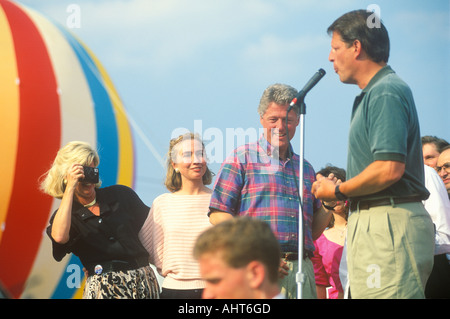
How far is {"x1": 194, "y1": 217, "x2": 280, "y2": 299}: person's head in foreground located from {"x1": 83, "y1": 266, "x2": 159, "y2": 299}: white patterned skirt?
1490mm

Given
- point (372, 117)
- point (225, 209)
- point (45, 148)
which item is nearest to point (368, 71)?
point (372, 117)

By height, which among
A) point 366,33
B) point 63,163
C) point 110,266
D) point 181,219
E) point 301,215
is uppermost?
point 366,33

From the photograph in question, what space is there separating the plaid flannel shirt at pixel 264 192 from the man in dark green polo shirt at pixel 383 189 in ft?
1.76

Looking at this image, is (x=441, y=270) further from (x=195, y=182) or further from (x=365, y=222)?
(x=195, y=182)

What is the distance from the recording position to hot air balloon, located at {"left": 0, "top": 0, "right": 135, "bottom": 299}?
Result: 4293 millimetres

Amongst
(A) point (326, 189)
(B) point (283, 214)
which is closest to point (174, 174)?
(B) point (283, 214)

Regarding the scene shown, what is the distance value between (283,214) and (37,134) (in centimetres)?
209

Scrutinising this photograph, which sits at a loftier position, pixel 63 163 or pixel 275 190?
pixel 63 163

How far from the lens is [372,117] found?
257 centimetres

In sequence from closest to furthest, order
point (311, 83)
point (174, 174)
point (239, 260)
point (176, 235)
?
1. point (239, 260)
2. point (311, 83)
3. point (176, 235)
4. point (174, 174)

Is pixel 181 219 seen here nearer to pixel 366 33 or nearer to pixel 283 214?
pixel 283 214

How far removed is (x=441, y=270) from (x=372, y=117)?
1.51 meters

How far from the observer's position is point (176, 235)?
3.54 metres

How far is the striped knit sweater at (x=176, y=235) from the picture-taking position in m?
3.46
